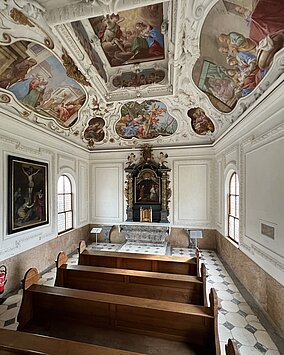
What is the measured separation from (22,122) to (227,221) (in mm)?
7134

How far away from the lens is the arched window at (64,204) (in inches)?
290

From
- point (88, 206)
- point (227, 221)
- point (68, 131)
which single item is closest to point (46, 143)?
point (68, 131)

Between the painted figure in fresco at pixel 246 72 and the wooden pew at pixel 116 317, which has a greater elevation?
the painted figure in fresco at pixel 246 72

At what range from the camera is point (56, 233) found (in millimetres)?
6742

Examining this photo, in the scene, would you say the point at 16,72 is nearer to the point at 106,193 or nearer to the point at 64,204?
the point at 64,204

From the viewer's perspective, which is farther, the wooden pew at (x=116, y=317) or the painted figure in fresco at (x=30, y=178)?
the painted figure in fresco at (x=30, y=178)

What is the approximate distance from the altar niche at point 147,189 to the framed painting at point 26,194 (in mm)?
3694

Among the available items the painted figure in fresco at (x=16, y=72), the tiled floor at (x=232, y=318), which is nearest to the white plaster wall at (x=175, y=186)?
the tiled floor at (x=232, y=318)

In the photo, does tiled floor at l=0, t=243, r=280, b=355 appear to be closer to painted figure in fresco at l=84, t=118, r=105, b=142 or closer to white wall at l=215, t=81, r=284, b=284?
white wall at l=215, t=81, r=284, b=284

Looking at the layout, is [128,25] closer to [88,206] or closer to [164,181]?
[164,181]

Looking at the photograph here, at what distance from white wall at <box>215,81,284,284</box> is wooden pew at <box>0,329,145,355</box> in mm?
3282

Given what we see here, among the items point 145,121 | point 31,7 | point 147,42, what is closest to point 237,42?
point 147,42

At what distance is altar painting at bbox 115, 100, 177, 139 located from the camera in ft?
24.1

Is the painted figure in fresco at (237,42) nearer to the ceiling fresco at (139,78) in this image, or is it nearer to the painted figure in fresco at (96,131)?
the ceiling fresco at (139,78)
